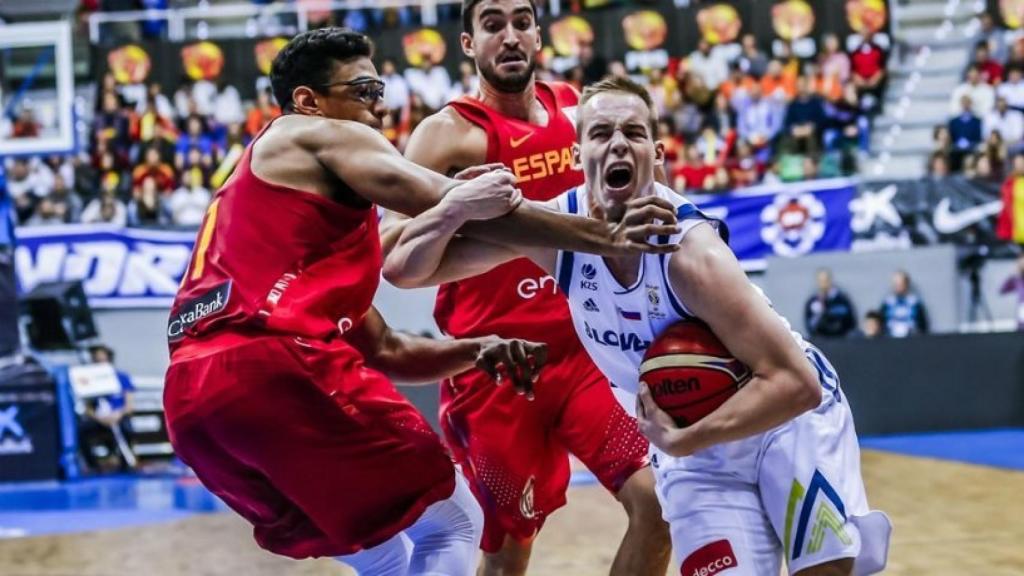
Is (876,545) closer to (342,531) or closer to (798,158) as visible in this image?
(342,531)

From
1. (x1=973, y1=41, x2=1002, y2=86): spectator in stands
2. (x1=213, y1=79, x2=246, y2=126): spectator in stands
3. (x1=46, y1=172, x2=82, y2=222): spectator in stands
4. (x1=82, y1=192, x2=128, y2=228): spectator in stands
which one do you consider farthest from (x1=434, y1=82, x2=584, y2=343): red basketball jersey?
(x1=213, y1=79, x2=246, y2=126): spectator in stands

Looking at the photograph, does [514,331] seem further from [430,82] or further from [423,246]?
[430,82]

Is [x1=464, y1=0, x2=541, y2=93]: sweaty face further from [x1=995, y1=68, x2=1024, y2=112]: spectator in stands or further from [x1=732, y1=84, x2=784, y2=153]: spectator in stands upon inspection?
[x1=995, y1=68, x2=1024, y2=112]: spectator in stands

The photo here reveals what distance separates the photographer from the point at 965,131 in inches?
644

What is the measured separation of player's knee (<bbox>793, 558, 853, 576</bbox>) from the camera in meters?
3.96

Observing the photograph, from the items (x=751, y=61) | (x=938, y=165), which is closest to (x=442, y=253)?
(x=938, y=165)

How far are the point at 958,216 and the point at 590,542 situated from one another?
8029mm

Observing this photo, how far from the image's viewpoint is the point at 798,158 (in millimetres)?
16266

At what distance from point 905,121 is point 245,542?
1246 centimetres

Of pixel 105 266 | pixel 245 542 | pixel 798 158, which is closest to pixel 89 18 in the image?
pixel 105 266

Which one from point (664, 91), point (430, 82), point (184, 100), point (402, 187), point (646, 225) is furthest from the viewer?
point (184, 100)

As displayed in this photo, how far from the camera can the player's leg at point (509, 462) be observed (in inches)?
212

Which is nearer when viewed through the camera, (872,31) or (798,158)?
(798,158)

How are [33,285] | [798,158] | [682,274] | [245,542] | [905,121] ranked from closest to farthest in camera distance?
1. [682,274]
2. [245,542]
3. [33,285]
4. [798,158]
5. [905,121]
